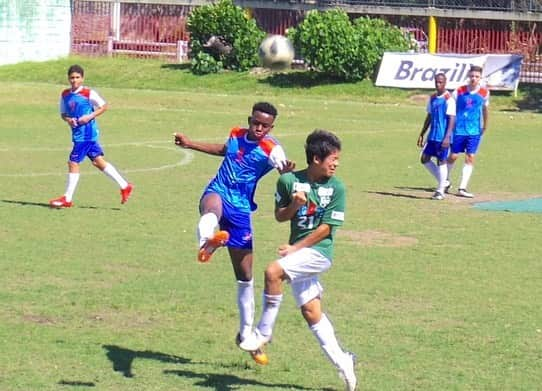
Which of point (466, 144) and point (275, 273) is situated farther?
point (466, 144)

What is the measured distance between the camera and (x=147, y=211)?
17516 mm

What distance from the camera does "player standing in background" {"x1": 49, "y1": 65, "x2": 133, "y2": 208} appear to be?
1769cm

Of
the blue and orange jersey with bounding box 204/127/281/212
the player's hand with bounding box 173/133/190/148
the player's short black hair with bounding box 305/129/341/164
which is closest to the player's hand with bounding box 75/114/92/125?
the player's hand with bounding box 173/133/190/148

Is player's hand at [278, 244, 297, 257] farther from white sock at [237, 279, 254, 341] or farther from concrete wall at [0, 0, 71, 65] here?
concrete wall at [0, 0, 71, 65]

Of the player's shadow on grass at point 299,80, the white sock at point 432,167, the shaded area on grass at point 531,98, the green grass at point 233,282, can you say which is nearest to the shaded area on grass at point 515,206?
the green grass at point 233,282

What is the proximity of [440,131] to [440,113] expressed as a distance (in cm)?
31

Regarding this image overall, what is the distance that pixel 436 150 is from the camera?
2005 centimetres

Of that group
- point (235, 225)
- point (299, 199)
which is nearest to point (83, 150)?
point (235, 225)

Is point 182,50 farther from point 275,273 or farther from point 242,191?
point 275,273

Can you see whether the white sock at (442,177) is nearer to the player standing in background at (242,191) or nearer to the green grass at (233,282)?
the green grass at (233,282)

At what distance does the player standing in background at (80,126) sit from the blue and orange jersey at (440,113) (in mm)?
5151

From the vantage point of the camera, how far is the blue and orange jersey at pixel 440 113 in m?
19.8

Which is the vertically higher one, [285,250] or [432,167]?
[285,250]

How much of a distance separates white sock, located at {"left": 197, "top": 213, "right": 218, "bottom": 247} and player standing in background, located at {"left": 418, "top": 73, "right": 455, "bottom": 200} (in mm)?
10710
